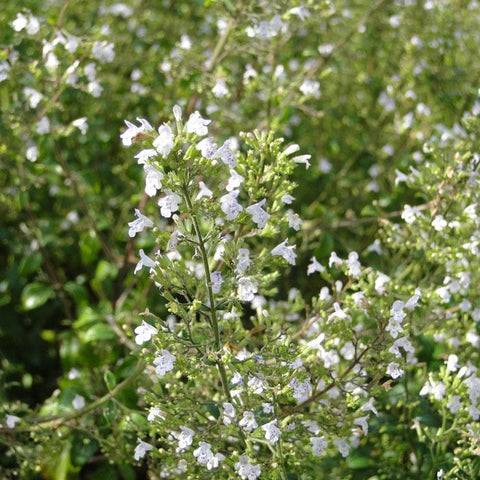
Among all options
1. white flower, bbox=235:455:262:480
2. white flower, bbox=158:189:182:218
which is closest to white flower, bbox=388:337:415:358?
white flower, bbox=235:455:262:480

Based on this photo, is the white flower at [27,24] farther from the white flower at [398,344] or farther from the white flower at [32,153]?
the white flower at [398,344]

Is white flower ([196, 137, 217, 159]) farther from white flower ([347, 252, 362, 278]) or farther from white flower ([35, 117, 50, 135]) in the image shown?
white flower ([35, 117, 50, 135])

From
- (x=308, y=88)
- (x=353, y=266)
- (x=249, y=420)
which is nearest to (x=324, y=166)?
(x=308, y=88)

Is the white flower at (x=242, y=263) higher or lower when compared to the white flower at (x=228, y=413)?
higher

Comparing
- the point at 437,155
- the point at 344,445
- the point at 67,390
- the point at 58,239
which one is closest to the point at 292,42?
the point at 58,239

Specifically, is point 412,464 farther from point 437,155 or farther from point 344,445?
point 437,155

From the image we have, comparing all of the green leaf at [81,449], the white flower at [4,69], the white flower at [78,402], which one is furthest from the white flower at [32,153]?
the green leaf at [81,449]

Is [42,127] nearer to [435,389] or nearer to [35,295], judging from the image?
[35,295]
